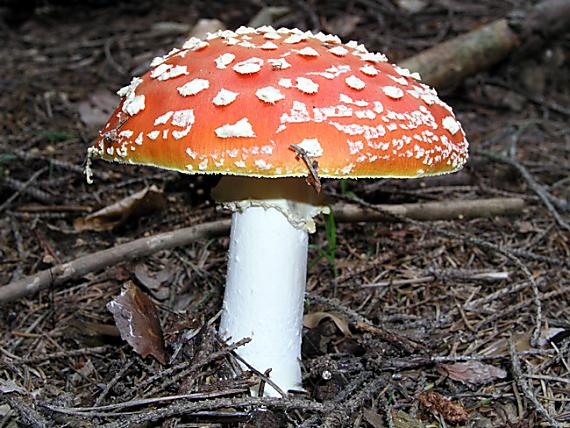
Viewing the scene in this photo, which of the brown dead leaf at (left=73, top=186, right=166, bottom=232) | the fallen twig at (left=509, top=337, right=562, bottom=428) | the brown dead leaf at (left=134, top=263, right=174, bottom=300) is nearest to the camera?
the fallen twig at (left=509, top=337, right=562, bottom=428)

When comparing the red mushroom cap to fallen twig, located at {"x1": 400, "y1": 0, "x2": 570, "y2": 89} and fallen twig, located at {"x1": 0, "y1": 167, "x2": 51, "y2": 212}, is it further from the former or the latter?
fallen twig, located at {"x1": 400, "y1": 0, "x2": 570, "y2": 89}

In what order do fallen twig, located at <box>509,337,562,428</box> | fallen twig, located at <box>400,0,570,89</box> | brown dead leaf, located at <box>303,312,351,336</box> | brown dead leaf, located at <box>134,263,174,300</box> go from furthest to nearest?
fallen twig, located at <box>400,0,570,89</box>, brown dead leaf, located at <box>134,263,174,300</box>, brown dead leaf, located at <box>303,312,351,336</box>, fallen twig, located at <box>509,337,562,428</box>

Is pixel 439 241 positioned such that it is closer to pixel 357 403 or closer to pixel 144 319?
pixel 357 403

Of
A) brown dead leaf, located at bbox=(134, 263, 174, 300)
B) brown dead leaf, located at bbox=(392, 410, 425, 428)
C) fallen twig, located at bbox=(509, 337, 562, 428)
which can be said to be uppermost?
fallen twig, located at bbox=(509, 337, 562, 428)

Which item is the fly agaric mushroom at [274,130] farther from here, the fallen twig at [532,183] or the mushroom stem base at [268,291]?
the fallen twig at [532,183]

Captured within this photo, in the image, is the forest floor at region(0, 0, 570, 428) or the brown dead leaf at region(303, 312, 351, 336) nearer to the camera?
the forest floor at region(0, 0, 570, 428)

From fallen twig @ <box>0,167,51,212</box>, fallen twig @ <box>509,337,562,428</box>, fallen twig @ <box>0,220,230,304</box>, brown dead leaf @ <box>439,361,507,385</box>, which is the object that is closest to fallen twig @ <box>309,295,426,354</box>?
brown dead leaf @ <box>439,361,507,385</box>
